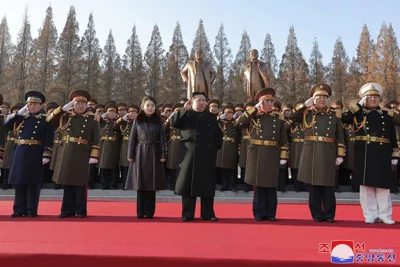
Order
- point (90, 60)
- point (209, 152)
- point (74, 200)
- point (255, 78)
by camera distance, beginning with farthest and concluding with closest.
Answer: point (90, 60)
point (255, 78)
point (74, 200)
point (209, 152)

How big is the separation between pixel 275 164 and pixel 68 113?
11.1ft

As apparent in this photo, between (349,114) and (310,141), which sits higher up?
(349,114)

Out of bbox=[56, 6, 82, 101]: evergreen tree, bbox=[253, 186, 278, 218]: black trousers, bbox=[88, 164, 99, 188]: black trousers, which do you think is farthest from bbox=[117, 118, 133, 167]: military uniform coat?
bbox=[56, 6, 82, 101]: evergreen tree

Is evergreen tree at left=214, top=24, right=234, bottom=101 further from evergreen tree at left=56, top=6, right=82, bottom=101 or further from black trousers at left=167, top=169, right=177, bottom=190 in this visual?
black trousers at left=167, top=169, right=177, bottom=190

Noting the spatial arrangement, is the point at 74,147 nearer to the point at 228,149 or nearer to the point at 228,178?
the point at 228,149

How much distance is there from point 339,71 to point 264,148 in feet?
119

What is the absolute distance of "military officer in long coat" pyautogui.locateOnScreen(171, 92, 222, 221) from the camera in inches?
208

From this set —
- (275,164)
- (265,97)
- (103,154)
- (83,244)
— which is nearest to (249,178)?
(275,164)

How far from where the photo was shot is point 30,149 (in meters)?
5.62

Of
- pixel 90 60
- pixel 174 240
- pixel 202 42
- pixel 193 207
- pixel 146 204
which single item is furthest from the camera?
pixel 202 42

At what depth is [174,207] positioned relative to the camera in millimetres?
6934

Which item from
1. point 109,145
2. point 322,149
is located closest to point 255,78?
point 109,145

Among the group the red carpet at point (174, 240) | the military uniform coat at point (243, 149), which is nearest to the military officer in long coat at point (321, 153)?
the red carpet at point (174, 240)

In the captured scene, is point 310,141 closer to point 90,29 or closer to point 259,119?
point 259,119
